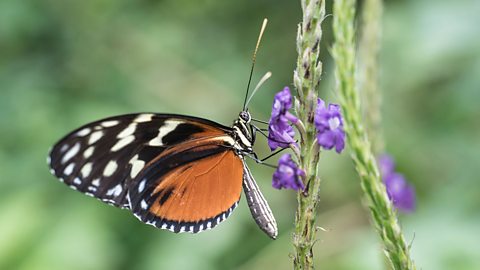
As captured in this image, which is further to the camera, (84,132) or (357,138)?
(84,132)

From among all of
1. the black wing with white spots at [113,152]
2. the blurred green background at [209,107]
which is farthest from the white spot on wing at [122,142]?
the blurred green background at [209,107]

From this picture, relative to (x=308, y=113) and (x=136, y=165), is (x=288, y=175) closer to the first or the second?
(x=308, y=113)

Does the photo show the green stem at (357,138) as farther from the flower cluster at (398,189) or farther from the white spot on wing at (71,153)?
the white spot on wing at (71,153)

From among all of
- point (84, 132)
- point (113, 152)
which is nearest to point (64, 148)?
point (84, 132)

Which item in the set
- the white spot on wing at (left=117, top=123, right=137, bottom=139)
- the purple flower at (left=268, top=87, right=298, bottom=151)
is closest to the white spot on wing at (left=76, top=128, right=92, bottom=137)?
the white spot on wing at (left=117, top=123, right=137, bottom=139)

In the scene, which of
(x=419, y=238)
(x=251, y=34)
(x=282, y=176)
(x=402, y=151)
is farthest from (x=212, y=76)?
(x=282, y=176)

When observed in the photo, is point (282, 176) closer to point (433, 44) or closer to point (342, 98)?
point (342, 98)

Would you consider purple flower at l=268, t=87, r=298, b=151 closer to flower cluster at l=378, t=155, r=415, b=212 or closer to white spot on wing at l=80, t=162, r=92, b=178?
flower cluster at l=378, t=155, r=415, b=212
